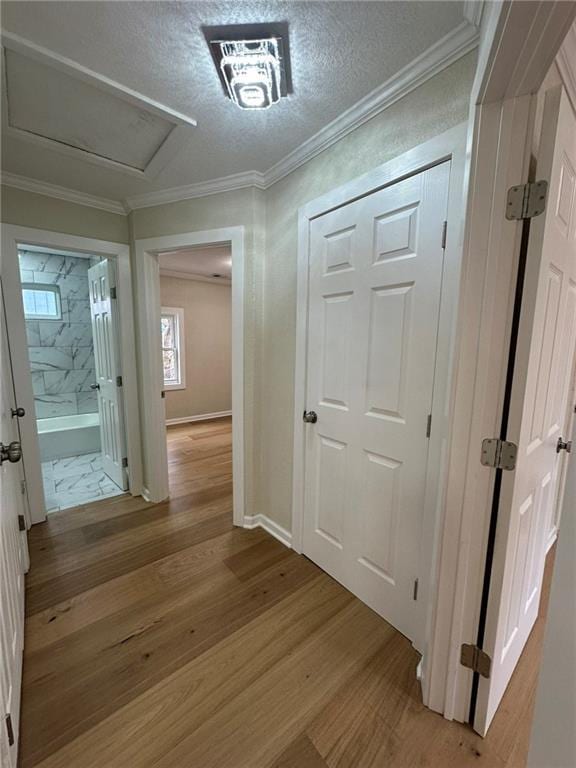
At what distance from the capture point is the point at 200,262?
421cm

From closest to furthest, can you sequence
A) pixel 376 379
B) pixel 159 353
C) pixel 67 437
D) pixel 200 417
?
pixel 376 379
pixel 159 353
pixel 67 437
pixel 200 417

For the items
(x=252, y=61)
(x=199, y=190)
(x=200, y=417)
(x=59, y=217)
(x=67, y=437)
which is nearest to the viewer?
(x=252, y=61)

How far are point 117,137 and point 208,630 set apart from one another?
99.0 inches

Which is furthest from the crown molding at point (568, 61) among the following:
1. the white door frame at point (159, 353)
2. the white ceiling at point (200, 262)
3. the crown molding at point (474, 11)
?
the white ceiling at point (200, 262)

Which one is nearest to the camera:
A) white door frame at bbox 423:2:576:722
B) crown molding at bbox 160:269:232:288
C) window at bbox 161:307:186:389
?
white door frame at bbox 423:2:576:722

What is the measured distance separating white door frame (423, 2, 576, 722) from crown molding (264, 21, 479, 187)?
0.20 metres

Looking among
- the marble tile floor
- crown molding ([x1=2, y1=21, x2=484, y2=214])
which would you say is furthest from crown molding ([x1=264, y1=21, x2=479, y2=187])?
the marble tile floor

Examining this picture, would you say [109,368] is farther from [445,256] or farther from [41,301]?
[445,256]

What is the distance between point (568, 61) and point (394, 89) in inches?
23.0

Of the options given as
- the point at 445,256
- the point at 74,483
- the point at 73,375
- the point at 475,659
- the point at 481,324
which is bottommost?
the point at 74,483

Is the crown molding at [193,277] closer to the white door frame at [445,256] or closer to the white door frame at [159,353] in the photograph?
the white door frame at [159,353]

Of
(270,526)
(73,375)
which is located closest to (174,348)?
(73,375)

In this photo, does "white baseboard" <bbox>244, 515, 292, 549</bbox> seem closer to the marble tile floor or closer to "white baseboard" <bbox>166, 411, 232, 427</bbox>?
the marble tile floor

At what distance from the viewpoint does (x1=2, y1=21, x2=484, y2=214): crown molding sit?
3.54ft
